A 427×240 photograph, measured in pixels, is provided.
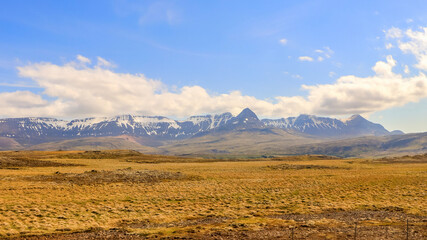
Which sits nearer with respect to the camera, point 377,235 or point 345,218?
point 377,235

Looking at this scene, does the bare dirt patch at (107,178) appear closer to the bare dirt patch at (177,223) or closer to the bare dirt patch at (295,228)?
the bare dirt patch at (177,223)

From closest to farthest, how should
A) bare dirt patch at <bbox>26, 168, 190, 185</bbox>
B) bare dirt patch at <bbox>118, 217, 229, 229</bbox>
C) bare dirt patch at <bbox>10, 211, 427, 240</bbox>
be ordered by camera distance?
bare dirt patch at <bbox>10, 211, 427, 240</bbox>, bare dirt patch at <bbox>118, 217, 229, 229</bbox>, bare dirt patch at <bbox>26, 168, 190, 185</bbox>

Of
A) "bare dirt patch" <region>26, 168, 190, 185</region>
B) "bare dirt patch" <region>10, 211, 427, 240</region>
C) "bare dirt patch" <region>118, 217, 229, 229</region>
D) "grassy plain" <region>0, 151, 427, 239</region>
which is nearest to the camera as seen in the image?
"bare dirt patch" <region>10, 211, 427, 240</region>

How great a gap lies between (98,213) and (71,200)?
712 cm

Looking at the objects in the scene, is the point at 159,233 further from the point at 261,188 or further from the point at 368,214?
the point at 261,188

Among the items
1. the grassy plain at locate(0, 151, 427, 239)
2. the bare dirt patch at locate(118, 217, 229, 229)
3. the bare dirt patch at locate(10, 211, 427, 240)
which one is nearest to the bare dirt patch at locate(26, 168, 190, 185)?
the grassy plain at locate(0, 151, 427, 239)

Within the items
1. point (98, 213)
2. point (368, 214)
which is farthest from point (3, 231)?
point (368, 214)

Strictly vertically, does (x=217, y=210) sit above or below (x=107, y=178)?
above

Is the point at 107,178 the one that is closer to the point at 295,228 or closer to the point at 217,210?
the point at 217,210

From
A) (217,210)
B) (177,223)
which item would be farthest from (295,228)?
(177,223)

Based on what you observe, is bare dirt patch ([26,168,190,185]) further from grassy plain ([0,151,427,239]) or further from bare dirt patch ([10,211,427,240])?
bare dirt patch ([10,211,427,240])

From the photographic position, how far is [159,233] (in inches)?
805

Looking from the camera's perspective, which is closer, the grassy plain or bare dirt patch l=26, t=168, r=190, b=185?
the grassy plain

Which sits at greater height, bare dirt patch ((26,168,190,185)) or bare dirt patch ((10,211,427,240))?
bare dirt patch ((10,211,427,240))
